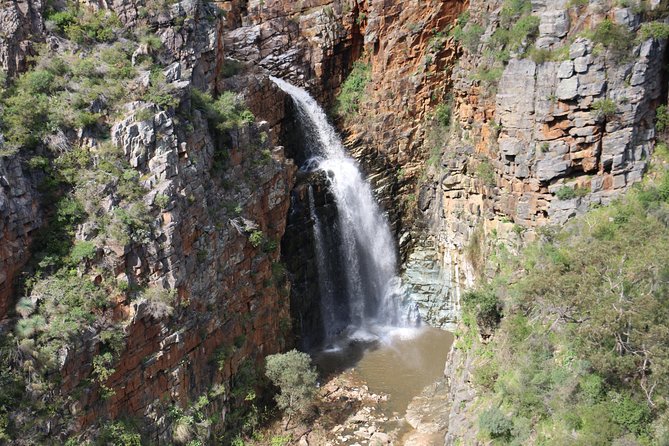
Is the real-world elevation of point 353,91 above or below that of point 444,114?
above

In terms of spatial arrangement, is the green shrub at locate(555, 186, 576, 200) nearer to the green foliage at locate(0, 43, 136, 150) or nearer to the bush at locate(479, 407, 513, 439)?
the bush at locate(479, 407, 513, 439)

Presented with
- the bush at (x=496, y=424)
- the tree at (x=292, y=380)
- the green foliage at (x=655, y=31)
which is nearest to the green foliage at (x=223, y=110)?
the tree at (x=292, y=380)

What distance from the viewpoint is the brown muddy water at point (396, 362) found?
27.4 m

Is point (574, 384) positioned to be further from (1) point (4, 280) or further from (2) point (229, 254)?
(1) point (4, 280)

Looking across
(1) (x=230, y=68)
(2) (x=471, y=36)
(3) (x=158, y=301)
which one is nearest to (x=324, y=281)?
(1) (x=230, y=68)

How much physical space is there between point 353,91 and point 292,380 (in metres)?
17.0

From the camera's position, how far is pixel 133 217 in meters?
20.5

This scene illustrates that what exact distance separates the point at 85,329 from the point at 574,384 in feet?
48.8

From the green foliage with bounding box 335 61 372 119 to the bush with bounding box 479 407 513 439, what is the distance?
1954 cm

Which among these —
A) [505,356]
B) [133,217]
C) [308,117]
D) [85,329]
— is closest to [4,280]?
[85,329]

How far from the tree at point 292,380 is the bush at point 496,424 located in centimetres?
809

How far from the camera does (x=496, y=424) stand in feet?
61.5

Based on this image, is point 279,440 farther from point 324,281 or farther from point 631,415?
point 631,415

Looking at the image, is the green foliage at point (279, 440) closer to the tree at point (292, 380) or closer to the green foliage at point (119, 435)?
the tree at point (292, 380)
